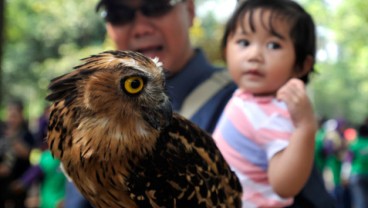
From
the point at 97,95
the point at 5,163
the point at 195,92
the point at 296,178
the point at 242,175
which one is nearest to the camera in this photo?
the point at 97,95

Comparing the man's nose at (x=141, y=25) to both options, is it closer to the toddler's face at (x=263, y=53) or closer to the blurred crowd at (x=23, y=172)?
the toddler's face at (x=263, y=53)

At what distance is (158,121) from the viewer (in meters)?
1.71

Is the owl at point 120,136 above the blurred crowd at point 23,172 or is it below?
above

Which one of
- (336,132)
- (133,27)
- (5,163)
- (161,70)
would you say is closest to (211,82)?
(133,27)

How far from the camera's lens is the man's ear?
259 cm

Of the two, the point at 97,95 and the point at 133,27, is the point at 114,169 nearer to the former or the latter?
the point at 97,95

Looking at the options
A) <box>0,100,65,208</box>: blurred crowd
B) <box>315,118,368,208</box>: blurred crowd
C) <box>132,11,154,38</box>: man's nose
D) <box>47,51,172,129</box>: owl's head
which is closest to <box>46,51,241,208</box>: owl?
<box>47,51,172,129</box>: owl's head

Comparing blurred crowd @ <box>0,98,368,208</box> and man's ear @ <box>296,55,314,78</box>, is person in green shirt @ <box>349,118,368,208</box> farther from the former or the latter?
man's ear @ <box>296,55,314,78</box>

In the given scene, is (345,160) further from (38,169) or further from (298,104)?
(298,104)

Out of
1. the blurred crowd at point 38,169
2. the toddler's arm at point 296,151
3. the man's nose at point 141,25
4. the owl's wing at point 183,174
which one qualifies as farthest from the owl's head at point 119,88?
the blurred crowd at point 38,169

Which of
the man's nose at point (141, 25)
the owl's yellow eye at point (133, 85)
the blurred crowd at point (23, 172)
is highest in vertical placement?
the man's nose at point (141, 25)

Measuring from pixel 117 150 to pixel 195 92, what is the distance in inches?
49.9

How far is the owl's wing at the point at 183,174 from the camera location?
175cm

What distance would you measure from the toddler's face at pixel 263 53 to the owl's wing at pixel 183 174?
54 centimetres
